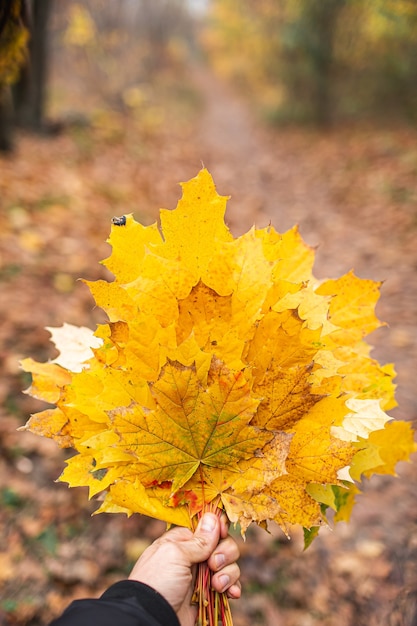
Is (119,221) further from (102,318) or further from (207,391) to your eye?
(102,318)

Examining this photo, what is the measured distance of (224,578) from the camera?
3.48 feet

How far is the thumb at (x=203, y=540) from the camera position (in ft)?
3.26

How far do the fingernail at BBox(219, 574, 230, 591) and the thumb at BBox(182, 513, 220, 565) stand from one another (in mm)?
56

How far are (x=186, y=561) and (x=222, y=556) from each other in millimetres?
87

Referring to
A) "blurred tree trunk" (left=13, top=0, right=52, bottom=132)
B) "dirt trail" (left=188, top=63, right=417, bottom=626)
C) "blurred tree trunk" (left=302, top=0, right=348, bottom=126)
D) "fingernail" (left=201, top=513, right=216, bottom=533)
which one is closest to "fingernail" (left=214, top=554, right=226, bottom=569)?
"fingernail" (left=201, top=513, right=216, bottom=533)

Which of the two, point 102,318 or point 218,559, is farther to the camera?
point 102,318

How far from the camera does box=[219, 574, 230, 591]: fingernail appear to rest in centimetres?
105

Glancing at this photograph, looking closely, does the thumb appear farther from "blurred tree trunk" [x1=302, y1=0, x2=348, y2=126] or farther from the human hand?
"blurred tree trunk" [x1=302, y1=0, x2=348, y2=126]

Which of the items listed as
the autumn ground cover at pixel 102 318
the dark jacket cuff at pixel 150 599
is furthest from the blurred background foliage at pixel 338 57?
the dark jacket cuff at pixel 150 599

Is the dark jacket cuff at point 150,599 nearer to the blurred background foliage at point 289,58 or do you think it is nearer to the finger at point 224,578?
the finger at point 224,578

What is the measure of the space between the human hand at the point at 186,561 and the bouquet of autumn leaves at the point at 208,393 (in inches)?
1.8

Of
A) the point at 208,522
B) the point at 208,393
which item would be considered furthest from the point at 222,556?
the point at 208,393

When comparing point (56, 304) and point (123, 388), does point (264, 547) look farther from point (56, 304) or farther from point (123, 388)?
point (56, 304)

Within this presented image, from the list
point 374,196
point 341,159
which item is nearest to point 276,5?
point 341,159
